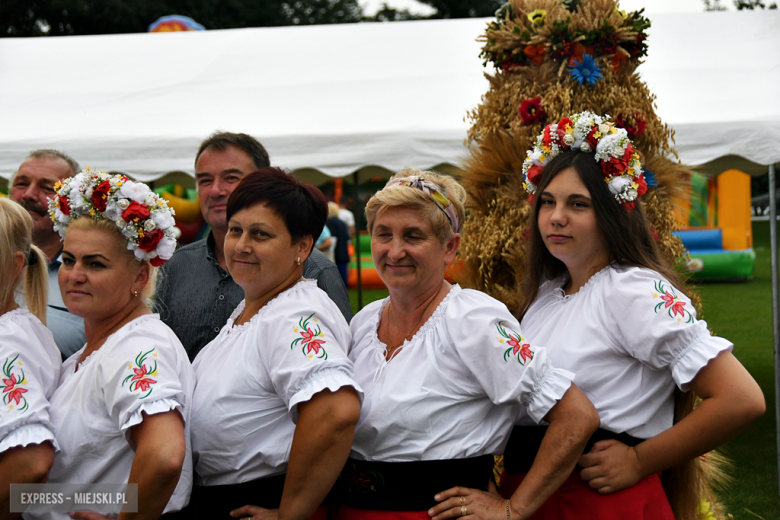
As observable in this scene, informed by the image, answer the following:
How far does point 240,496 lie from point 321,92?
13.2ft

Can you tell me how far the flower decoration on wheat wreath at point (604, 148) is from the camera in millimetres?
2205

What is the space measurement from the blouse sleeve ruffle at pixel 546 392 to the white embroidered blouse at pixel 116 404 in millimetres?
963

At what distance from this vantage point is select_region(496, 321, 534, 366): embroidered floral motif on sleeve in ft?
6.07

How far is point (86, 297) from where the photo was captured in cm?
203

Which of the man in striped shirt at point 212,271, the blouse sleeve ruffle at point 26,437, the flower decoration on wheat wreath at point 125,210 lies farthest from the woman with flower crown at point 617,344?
the blouse sleeve ruffle at point 26,437

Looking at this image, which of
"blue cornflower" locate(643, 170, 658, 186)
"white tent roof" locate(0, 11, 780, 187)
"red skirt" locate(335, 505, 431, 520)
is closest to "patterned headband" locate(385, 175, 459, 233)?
"red skirt" locate(335, 505, 431, 520)

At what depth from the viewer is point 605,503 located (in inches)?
80.7

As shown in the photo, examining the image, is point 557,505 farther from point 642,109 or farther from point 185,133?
point 185,133

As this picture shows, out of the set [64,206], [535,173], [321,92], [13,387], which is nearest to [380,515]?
[13,387]

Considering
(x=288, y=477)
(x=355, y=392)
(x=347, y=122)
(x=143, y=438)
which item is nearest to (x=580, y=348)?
(x=355, y=392)

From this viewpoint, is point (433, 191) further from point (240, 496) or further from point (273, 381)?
point (240, 496)

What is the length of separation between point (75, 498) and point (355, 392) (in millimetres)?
839

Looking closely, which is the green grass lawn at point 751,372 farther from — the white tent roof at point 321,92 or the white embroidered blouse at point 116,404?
the white embroidered blouse at point 116,404

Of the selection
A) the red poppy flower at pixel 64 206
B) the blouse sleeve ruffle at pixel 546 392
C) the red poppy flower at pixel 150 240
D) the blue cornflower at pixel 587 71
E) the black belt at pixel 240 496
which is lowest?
the black belt at pixel 240 496
